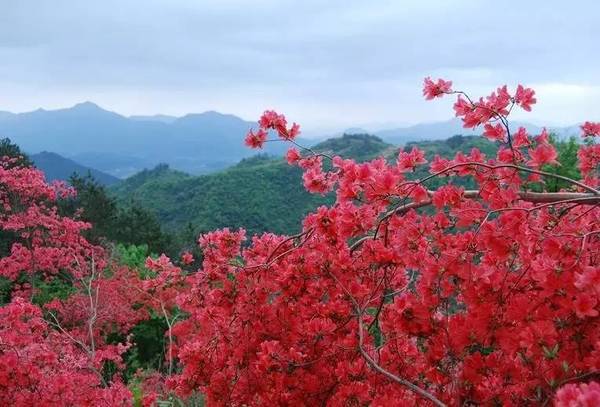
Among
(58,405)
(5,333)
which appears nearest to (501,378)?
(58,405)

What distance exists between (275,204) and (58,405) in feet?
120

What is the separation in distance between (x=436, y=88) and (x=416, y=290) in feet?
3.63

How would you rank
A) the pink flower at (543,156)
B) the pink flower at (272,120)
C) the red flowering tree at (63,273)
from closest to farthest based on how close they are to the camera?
1. the pink flower at (543,156)
2. the pink flower at (272,120)
3. the red flowering tree at (63,273)

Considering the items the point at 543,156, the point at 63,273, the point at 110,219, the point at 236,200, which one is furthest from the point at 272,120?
the point at 236,200

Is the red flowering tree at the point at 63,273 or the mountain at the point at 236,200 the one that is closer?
the red flowering tree at the point at 63,273

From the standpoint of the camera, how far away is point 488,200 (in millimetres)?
2443

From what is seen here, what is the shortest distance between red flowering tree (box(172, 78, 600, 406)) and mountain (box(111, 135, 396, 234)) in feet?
99.9

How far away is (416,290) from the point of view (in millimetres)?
2465

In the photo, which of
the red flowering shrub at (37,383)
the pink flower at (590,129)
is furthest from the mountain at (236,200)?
the pink flower at (590,129)

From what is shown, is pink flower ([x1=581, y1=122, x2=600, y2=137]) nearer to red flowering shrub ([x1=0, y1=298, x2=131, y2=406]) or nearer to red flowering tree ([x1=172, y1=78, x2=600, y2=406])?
red flowering tree ([x1=172, y1=78, x2=600, y2=406])

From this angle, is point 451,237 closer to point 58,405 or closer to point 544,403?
point 544,403

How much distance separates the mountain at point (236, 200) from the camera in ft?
120

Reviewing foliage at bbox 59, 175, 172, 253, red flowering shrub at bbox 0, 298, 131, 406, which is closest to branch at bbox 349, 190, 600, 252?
red flowering shrub at bbox 0, 298, 131, 406

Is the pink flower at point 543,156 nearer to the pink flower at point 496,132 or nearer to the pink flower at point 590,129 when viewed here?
the pink flower at point 496,132
